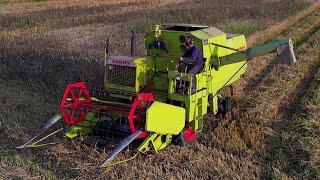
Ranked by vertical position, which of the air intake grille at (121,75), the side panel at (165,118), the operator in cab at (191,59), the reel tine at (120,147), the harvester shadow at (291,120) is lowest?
the harvester shadow at (291,120)

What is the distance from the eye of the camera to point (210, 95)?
793 cm

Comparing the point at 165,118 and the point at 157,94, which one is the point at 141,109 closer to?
the point at 165,118

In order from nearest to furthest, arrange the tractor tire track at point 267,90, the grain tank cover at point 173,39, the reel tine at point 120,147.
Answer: the reel tine at point 120,147, the tractor tire track at point 267,90, the grain tank cover at point 173,39

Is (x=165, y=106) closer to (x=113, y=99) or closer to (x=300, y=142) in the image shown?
(x=113, y=99)

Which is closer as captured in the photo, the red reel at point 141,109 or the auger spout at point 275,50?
the red reel at point 141,109

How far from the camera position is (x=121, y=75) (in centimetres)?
739

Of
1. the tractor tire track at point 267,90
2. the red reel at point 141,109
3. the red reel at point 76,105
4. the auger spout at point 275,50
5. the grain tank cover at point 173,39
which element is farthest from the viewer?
the grain tank cover at point 173,39

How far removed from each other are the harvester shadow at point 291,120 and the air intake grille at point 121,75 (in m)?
2.30

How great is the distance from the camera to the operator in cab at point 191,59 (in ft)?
24.1

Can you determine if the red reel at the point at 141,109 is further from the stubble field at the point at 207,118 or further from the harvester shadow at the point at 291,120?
the harvester shadow at the point at 291,120

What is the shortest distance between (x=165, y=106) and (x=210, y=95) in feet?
5.35

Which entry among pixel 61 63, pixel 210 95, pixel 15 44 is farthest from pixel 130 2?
pixel 210 95

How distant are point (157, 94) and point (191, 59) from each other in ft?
2.49

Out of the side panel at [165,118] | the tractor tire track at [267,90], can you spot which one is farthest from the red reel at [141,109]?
the tractor tire track at [267,90]
